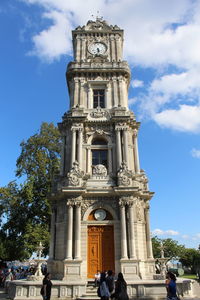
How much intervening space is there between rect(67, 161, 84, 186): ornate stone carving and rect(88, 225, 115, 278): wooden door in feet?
11.6

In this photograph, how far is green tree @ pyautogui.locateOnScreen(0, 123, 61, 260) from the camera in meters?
28.0

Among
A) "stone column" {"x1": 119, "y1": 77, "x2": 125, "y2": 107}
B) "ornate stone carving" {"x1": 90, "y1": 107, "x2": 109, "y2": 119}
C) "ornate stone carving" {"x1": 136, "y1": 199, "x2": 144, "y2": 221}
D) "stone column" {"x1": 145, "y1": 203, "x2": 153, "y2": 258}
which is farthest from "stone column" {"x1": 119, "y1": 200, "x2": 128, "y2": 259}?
"stone column" {"x1": 119, "y1": 77, "x2": 125, "y2": 107}

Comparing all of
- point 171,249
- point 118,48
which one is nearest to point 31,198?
point 118,48

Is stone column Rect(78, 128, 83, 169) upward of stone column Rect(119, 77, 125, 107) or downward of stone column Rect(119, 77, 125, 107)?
downward

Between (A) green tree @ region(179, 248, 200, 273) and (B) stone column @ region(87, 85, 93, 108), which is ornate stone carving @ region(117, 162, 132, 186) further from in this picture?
(A) green tree @ region(179, 248, 200, 273)

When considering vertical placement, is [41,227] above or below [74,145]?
below

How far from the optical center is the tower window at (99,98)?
26141 mm

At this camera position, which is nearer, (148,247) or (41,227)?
(148,247)

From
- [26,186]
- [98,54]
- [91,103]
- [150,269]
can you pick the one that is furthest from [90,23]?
[150,269]

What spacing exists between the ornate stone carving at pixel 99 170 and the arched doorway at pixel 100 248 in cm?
360

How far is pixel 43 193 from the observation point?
3130 cm

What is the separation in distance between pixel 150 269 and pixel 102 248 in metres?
4.57

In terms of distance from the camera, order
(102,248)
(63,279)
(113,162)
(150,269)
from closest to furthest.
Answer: (63,279) → (102,248) → (150,269) → (113,162)

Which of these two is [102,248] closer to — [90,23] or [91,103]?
[91,103]
